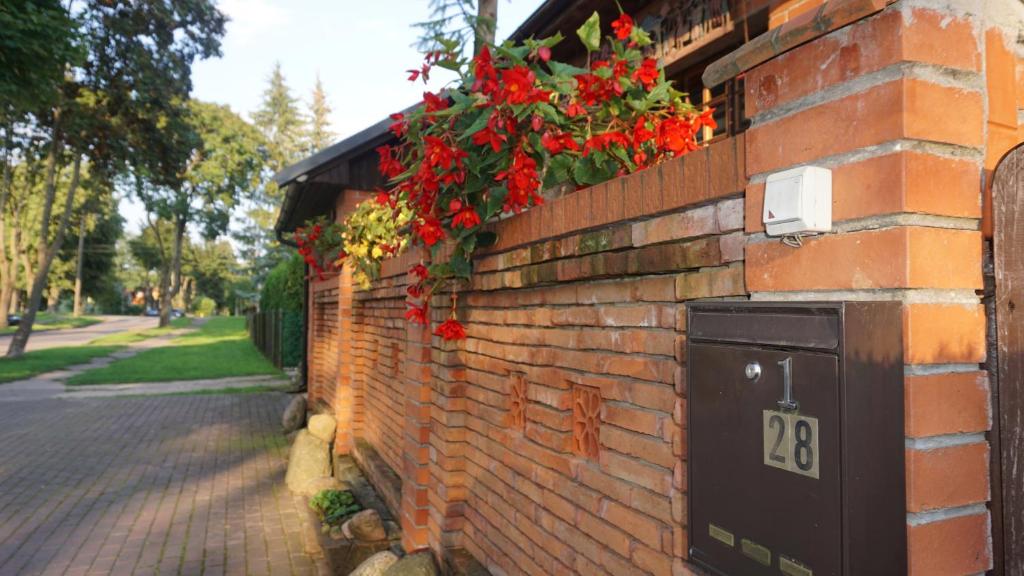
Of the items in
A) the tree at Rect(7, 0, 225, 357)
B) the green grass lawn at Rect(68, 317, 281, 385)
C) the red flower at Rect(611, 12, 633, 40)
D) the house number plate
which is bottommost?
the green grass lawn at Rect(68, 317, 281, 385)

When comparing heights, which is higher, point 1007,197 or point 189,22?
point 189,22

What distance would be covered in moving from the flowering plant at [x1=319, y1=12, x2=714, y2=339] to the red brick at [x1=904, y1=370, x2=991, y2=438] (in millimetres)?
1519

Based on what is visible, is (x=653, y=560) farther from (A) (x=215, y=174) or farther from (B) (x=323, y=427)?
(A) (x=215, y=174)

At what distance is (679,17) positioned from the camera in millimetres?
4840

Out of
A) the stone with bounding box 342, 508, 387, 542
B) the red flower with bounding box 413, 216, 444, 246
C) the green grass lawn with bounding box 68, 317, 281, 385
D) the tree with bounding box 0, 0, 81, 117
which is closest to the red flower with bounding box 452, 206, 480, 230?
the red flower with bounding box 413, 216, 444, 246

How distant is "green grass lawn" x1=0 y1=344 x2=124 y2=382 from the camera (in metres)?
16.2

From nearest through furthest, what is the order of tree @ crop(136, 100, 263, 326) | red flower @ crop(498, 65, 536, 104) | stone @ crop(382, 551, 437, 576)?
red flower @ crop(498, 65, 536, 104)
stone @ crop(382, 551, 437, 576)
tree @ crop(136, 100, 263, 326)

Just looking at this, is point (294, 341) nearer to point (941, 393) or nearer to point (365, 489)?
point (365, 489)

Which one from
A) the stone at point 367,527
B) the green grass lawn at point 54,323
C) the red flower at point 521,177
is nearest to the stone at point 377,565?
the stone at point 367,527

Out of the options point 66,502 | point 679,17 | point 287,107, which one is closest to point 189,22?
point 66,502

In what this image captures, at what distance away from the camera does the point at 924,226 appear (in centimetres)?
127

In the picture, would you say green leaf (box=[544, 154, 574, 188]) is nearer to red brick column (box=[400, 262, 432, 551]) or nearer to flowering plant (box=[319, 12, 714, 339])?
flowering plant (box=[319, 12, 714, 339])

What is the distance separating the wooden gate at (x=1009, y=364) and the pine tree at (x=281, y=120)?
5263 centimetres

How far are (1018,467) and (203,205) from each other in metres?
40.8
